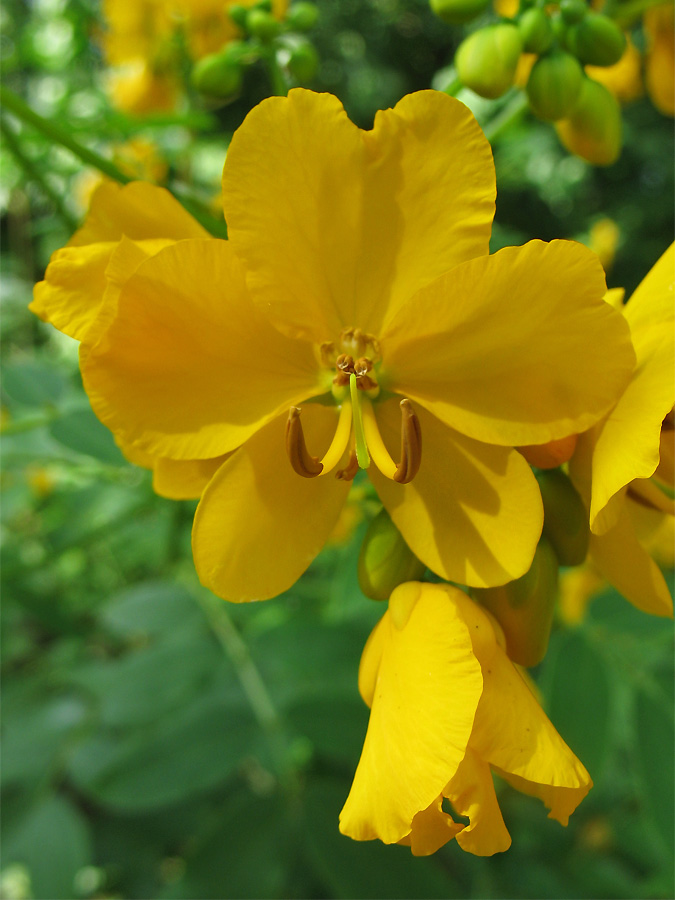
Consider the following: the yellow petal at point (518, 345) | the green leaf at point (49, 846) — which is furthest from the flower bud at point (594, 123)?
the green leaf at point (49, 846)

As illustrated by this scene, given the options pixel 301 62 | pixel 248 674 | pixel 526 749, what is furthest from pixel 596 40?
pixel 248 674

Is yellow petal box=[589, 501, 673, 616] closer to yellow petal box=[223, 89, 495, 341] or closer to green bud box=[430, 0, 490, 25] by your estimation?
yellow petal box=[223, 89, 495, 341]

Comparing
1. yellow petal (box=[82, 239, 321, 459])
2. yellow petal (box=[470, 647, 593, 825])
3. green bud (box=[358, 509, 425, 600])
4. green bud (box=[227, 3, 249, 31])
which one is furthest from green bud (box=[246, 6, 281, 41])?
yellow petal (box=[470, 647, 593, 825])

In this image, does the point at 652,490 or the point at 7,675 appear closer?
the point at 652,490

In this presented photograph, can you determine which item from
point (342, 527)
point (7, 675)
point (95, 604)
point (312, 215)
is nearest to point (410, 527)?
point (312, 215)

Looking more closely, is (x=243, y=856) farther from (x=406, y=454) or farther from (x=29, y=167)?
(x=29, y=167)

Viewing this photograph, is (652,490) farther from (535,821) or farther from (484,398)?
(535,821)

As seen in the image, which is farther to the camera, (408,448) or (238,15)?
(238,15)
